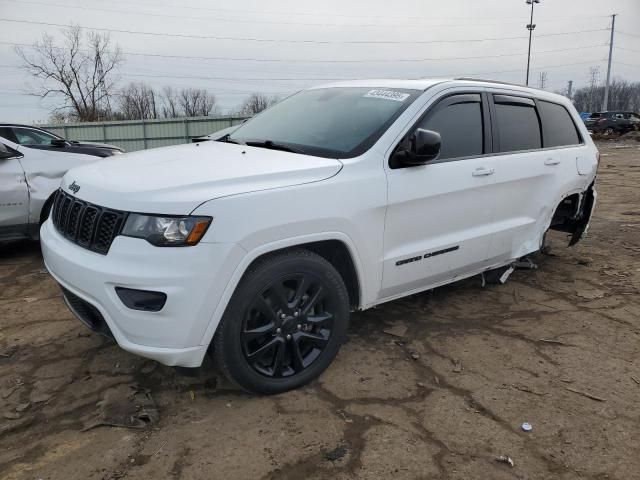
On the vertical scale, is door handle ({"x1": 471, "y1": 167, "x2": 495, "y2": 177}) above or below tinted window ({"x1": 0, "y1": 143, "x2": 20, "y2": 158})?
above

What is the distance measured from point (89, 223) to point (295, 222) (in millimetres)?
1086

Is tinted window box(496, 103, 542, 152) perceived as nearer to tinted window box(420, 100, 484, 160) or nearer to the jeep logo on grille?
tinted window box(420, 100, 484, 160)

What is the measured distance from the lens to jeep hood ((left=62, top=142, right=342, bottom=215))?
98.6 inches

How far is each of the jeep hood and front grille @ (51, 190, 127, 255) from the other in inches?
1.8

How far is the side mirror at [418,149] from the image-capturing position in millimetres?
3084

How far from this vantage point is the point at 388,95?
3.60 metres

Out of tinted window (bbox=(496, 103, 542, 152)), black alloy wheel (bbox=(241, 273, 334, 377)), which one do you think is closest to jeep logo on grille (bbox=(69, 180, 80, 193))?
Answer: black alloy wheel (bbox=(241, 273, 334, 377))

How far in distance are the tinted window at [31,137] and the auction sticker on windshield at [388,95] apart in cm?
497

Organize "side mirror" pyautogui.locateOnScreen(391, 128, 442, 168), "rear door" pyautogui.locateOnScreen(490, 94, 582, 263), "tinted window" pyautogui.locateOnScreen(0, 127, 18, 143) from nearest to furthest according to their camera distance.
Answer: "side mirror" pyautogui.locateOnScreen(391, 128, 442, 168) → "rear door" pyautogui.locateOnScreen(490, 94, 582, 263) → "tinted window" pyautogui.locateOnScreen(0, 127, 18, 143)

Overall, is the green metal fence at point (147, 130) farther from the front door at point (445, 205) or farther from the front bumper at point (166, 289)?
the front bumper at point (166, 289)

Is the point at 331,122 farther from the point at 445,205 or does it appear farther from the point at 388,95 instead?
the point at 445,205

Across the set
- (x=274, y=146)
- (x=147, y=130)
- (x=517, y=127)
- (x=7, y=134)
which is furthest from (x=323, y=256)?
(x=147, y=130)

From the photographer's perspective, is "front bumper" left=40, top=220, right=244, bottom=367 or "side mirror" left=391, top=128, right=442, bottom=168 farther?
"side mirror" left=391, top=128, right=442, bottom=168

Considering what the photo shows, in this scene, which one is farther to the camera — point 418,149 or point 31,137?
point 31,137
